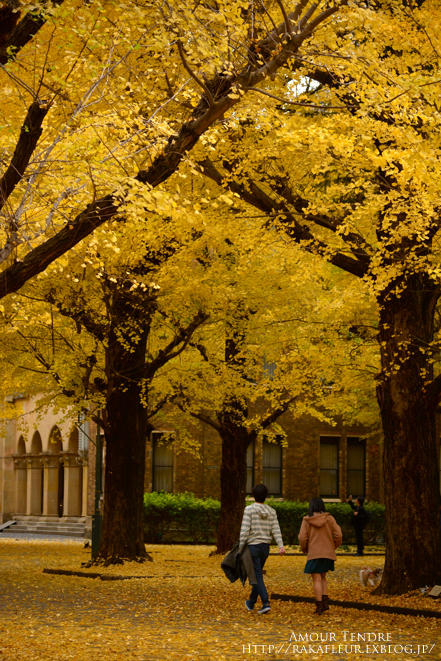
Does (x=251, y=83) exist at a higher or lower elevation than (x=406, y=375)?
higher

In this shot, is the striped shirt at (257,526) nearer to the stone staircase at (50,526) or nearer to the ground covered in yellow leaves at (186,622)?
the ground covered in yellow leaves at (186,622)

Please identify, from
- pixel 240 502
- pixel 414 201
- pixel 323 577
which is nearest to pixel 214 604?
pixel 323 577

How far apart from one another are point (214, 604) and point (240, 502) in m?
9.93

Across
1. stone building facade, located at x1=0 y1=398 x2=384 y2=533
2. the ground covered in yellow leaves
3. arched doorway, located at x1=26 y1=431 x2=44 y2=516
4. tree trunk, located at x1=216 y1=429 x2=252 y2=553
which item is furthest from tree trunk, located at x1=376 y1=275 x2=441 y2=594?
arched doorway, located at x1=26 y1=431 x2=44 y2=516

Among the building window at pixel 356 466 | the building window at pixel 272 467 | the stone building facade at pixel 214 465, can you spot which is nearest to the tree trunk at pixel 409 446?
the stone building facade at pixel 214 465

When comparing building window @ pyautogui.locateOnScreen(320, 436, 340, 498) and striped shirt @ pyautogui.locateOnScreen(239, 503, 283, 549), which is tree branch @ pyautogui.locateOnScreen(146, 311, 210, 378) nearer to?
striped shirt @ pyautogui.locateOnScreen(239, 503, 283, 549)

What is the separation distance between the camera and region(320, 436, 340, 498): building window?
1426 inches

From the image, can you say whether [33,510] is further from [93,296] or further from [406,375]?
[406,375]

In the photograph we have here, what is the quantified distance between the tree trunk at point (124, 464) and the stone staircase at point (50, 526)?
1804 cm

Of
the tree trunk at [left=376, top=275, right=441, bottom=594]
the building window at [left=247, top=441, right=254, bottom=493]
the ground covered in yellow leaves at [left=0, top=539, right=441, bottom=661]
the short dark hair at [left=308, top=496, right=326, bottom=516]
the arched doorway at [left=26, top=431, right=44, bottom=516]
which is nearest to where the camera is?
the ground covered in yellow leaves at [left=0, top=539, right=441, bottom=661]

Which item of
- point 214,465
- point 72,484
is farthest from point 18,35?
point 72,484

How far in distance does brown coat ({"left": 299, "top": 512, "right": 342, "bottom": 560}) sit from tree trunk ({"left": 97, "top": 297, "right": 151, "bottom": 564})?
745 centimetres

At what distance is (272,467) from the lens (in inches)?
1410

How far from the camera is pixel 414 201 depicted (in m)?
11.8
